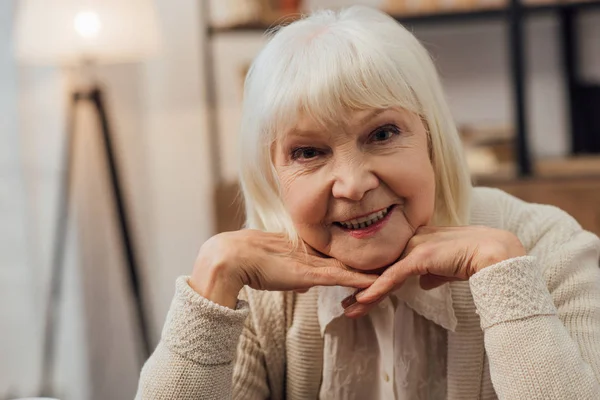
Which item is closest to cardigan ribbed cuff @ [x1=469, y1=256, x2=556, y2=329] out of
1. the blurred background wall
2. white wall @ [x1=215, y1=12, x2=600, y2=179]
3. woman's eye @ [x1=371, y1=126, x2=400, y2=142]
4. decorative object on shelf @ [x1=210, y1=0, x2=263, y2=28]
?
woman's eye @ [x1=371, y1=126, x2=400, y2=142]

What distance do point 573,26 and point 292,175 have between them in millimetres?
2324

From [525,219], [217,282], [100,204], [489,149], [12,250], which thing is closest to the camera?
[217,282]

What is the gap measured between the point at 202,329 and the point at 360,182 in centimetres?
30

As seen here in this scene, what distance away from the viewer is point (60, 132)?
2.45 m

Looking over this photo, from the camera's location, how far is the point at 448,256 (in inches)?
40.7

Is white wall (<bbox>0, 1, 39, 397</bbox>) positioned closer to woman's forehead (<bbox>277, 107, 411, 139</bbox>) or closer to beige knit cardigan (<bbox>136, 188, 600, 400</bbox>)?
beige knit cardigan (<bbox>136, 188, 600, 400</bbox>)

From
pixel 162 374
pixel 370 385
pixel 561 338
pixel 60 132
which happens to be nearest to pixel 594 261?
pixel 561 338

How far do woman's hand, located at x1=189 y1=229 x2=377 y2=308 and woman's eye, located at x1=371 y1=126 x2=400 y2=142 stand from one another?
0.19 metres

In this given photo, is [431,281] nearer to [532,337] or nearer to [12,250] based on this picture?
[532,337]

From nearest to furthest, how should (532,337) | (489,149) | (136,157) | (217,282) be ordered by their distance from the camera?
(532,337) < (217,282) < (489,149) < (136,157)

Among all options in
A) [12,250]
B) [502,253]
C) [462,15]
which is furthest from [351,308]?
[462,15]

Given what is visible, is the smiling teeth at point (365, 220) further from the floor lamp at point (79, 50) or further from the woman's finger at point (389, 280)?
the floor lamp at point (79, 50)

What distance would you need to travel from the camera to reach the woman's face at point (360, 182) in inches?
39.9

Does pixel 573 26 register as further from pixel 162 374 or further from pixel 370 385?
pixel 162 374
